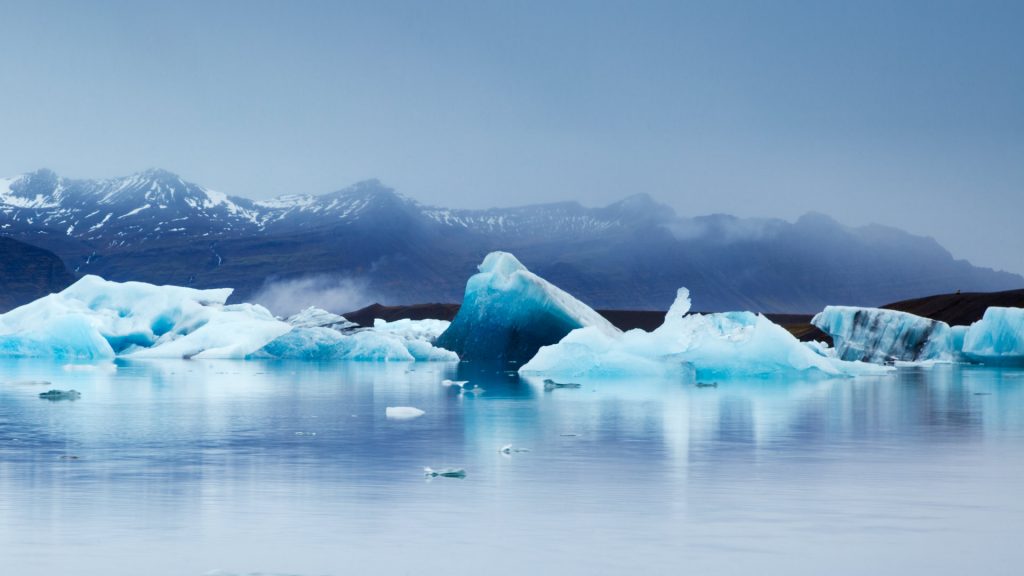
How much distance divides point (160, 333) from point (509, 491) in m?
38.7

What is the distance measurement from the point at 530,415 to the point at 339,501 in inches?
313

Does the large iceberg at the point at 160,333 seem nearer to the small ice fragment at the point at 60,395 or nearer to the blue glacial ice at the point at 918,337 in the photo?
the blue glacial ice at the point at 918,337

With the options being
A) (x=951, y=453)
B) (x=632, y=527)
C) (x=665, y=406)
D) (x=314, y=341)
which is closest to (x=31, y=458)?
(x=632, y=527)

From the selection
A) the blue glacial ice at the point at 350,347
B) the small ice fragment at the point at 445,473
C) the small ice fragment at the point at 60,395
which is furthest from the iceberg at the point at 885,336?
the small ice fragment at the point at 445,473

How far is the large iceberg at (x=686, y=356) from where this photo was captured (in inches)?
1011

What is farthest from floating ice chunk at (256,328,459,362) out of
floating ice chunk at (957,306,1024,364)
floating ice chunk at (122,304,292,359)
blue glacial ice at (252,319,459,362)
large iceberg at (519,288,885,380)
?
floating ice chunk at (957,306,1024,364)

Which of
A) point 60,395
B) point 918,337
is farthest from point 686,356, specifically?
point 918,337

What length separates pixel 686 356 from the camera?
2617 centimetres

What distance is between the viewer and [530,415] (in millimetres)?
15391

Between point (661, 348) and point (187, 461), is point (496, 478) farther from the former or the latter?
point (661, 348)

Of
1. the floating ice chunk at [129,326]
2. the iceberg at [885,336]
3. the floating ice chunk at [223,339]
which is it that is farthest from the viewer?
the floating ice chunk at [223,339]

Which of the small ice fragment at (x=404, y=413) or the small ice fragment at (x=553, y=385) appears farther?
the small ice fragment at (x=553, y=385)

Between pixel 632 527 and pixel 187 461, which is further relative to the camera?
pixel 187 461

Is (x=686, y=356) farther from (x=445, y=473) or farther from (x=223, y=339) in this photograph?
(x=223, y=339)
